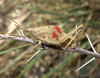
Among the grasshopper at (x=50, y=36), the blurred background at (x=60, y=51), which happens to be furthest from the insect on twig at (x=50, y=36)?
the blurred background at (x=60, y=51)

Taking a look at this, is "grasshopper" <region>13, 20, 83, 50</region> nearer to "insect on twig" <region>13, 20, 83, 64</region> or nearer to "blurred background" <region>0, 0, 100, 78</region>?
"insect on twig" <region>13, 20, 83, 64</region>

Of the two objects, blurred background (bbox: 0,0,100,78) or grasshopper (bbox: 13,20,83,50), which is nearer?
grasshopper (bbox: 13,20,83,50)

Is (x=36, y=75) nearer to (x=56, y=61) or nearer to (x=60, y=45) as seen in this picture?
(x=56, y=61)

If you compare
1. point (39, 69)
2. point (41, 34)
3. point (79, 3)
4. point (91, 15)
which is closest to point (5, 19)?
point (39, 69)

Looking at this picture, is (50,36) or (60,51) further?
(60,51)

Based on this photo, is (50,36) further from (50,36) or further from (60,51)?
(60,51)

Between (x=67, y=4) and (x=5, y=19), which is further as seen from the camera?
(x=5, y=19)

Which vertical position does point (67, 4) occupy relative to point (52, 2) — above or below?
below

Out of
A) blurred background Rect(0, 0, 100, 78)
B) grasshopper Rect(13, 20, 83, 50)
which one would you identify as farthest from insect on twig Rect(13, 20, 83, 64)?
blurred background Rect(0, 0, 100, 78)

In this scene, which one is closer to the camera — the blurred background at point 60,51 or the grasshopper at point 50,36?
the grasshopper at point 50,36

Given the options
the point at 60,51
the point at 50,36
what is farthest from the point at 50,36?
the point at 60,51

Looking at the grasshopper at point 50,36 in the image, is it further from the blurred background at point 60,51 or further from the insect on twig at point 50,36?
the blurred background at point 60,51
